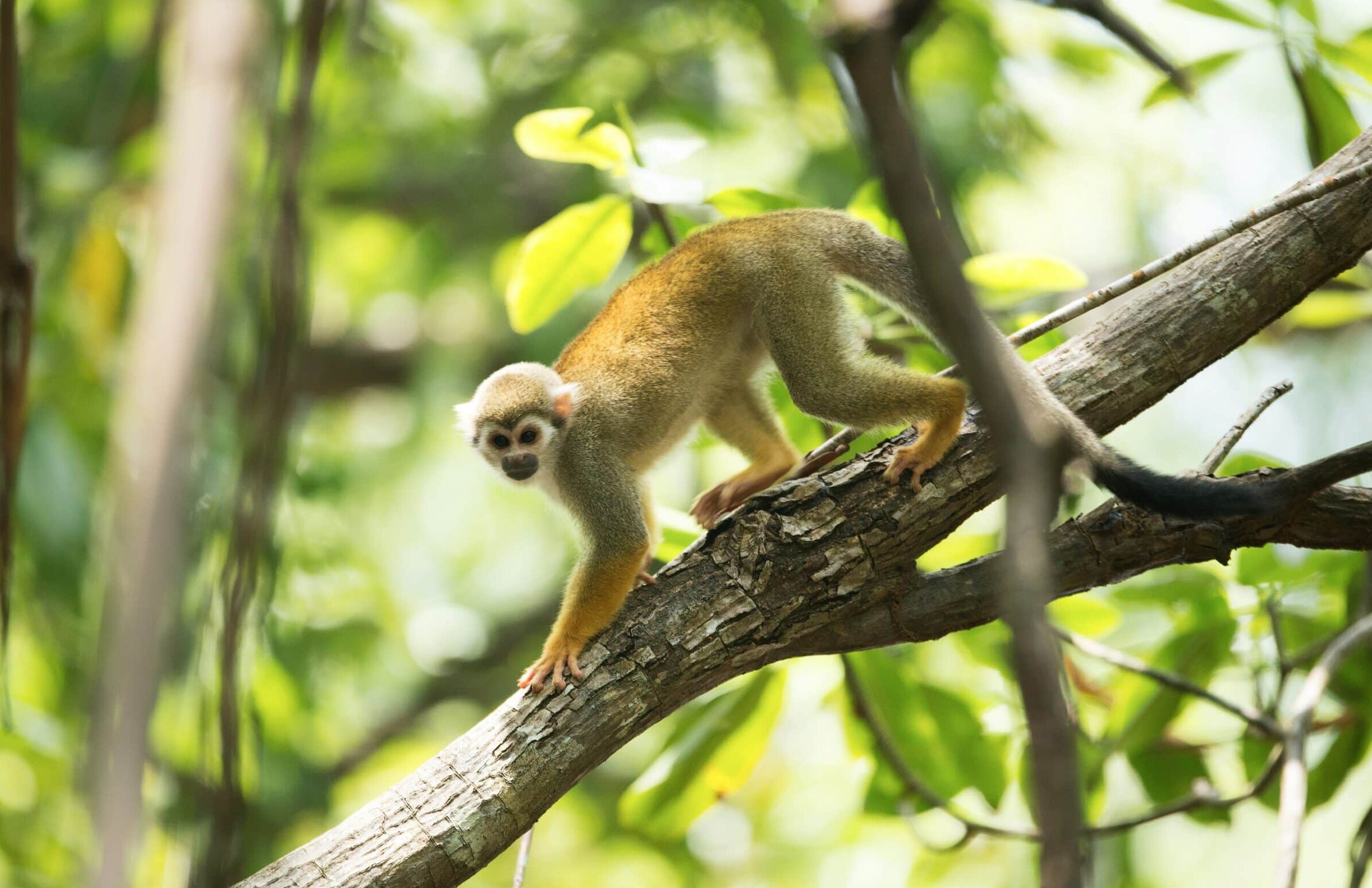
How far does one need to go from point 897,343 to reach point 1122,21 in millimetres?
2388

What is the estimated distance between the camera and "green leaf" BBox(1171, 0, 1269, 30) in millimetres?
2820

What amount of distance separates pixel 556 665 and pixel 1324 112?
2438 millimetres

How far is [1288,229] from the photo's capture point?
7.85 ft

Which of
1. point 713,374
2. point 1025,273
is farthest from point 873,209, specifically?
point 713,374

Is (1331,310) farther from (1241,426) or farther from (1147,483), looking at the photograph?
(1147,483)

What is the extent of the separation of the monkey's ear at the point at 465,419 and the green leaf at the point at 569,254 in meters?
0.67

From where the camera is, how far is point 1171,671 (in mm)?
2992

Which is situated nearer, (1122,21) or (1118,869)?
(1122,21)

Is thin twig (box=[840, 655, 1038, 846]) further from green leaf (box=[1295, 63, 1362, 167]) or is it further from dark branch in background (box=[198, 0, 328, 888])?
dark branch in background (box=[198, 0, 328, 888])

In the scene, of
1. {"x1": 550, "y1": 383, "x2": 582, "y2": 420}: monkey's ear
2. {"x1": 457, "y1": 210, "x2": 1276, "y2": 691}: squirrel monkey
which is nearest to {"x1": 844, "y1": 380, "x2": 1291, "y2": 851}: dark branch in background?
{"x1": 457, "y1": 210, "x2": 1276, "y2": 691}: squirrel monkey

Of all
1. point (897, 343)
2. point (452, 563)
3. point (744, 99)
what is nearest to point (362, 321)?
point (452, 563)

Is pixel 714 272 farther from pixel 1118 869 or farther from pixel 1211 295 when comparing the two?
pixel 1118 869

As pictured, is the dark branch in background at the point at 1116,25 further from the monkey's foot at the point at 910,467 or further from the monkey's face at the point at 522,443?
the monkey's face at the point at 522,443

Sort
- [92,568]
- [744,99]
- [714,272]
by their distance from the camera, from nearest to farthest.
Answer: [714,272], [92,568], [744,99]
